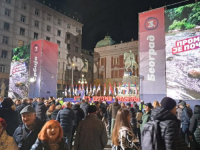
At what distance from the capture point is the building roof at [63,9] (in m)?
42.9

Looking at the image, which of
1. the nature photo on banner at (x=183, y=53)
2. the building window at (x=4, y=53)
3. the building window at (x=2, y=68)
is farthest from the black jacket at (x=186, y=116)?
the building window at (x=4, y=53)

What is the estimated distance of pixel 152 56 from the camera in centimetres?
1806

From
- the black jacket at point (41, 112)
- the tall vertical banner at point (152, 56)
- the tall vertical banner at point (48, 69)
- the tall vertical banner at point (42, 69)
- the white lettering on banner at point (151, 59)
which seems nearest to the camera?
the black jacket at point (41, 112)

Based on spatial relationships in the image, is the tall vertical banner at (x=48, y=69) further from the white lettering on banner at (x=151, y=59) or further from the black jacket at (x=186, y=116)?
the black jacket at (x=186, y=116)

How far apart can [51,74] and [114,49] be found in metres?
20.6

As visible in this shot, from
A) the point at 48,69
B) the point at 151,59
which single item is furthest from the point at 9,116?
the point at 48,69

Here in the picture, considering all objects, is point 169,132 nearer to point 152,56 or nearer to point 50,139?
point 50,139

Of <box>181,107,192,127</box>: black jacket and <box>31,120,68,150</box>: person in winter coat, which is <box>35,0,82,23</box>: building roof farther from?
<box>31,120,68,150</box>: person in winter coat

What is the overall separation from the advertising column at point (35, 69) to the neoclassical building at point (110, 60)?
20.7 m

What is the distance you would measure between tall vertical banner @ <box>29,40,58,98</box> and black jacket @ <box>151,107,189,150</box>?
25.5 meters

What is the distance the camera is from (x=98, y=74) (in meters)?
47.7

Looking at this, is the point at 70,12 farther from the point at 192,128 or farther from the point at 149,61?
the point at 192,128

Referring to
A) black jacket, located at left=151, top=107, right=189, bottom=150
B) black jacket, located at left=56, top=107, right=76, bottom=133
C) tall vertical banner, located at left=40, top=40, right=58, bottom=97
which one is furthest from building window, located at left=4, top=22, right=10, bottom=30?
black jacket, located at left=151, top=107, right=189, bottom=150

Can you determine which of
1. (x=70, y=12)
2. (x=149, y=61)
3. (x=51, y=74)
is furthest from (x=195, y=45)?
(x=70, y=12)
